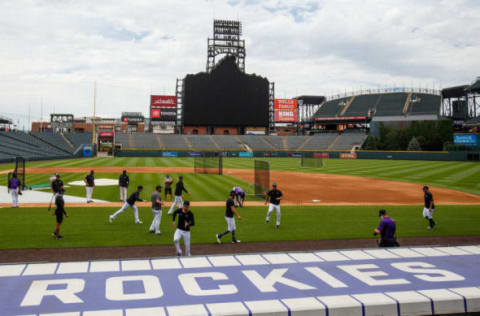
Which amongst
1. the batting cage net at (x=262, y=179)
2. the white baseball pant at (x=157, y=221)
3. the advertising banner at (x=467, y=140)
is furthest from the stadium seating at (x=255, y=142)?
the white baseball pant at (x=157, y=221)

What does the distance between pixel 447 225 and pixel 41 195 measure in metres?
22.8

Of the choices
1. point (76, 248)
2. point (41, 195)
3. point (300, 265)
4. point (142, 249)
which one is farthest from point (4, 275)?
point (41, 195)

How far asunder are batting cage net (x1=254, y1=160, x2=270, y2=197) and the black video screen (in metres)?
60.0

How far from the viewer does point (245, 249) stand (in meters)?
11.9

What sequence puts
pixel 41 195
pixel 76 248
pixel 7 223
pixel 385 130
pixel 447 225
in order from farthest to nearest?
pixel 385 130
pixel 41 195
pixel 447 225
pixel 7 223
pixel 76 248

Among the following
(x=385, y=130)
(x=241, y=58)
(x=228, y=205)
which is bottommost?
(x=228, y=205)

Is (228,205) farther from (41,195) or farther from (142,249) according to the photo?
(41,195)

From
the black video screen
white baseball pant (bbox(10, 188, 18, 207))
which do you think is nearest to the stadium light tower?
the black video screen

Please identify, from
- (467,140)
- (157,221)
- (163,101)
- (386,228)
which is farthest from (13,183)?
(163,101)

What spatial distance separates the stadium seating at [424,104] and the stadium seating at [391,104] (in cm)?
278

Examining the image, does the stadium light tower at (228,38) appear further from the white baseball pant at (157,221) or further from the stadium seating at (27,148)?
the white baseball pant at (157,221)

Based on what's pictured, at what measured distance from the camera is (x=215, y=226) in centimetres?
1496

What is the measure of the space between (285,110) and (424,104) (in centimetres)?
3968

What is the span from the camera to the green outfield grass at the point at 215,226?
12.7 m
